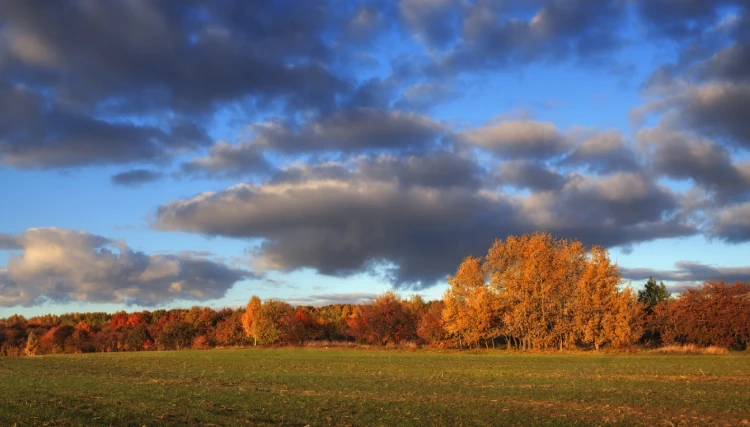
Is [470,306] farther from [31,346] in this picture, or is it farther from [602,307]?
[31,346]

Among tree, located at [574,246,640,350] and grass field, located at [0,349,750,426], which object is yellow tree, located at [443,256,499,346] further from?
grass field, located at [0,349,750,426]

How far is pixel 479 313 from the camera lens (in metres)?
80.6

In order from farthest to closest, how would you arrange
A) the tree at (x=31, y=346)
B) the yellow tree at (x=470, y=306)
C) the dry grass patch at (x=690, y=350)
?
the tree at (x=31, y=346) → the yellow tree at (x=470, y=306) → the dry grass patch at (x=690, y=350)

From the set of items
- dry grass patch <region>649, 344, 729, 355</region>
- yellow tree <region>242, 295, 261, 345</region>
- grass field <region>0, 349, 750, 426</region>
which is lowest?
dry grass patch <region>649, 344, 729, 355</region>

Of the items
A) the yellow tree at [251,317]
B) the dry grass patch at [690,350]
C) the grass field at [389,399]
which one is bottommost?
the dry grass patch at [690,350]

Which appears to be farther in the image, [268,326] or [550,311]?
[268,326]

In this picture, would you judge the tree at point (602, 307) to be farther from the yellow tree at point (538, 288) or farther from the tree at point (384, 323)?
the tree at point (384, 323)

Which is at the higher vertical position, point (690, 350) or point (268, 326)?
point (268, 326)

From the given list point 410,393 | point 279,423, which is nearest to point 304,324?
point 410,393

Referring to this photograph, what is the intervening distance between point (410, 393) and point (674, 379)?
18116 mm

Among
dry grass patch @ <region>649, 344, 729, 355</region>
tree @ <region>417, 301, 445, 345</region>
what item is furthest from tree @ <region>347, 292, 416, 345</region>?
dry grass patch @ <region>649, 344, 729, 355</region>

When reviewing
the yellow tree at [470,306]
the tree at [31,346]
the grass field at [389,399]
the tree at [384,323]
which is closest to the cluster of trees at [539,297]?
the yellow tree at [470,306]

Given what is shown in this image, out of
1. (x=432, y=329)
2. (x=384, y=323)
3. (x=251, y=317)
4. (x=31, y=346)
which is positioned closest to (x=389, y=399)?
(x=432, y=329)

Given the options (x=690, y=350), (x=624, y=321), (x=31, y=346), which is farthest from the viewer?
(x=31, y=346)
